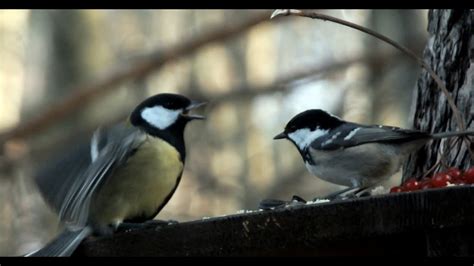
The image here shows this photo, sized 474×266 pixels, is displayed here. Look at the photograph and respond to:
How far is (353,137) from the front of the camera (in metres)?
3.77

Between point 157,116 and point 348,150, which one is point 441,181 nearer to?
point 348,150

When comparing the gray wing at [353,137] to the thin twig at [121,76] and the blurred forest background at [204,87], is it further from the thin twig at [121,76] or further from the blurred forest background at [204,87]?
the thin twig at [121,76]

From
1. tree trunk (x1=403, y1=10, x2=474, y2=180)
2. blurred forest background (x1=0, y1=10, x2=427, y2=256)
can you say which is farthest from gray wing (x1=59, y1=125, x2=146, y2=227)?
blurred forest background (x1=0, y1=10, x2=427, y2=256)

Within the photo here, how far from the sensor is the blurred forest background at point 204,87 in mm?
7477

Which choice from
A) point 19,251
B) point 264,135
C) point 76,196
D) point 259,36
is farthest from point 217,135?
point 76,196

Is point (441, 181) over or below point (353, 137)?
over

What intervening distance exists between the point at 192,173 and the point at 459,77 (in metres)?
5.06

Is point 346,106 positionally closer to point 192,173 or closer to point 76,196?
point 192,173

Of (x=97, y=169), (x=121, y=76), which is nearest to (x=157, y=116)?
(x=97, y=169)

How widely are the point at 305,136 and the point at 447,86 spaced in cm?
62

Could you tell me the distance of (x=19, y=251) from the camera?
7012mm

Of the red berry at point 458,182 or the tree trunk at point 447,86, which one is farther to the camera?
the tree trunk at point 447,86

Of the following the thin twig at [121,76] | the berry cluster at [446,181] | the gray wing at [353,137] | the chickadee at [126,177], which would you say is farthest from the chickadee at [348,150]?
the thin twig at [121,76]

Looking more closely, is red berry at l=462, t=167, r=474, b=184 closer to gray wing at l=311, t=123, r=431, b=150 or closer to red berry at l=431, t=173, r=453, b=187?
red berry at l=431, t=173, r=453, b=187
